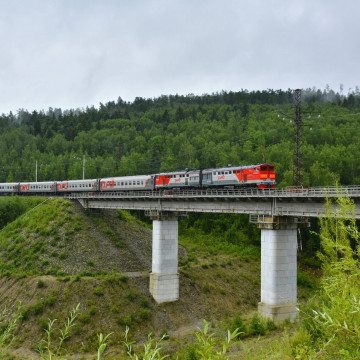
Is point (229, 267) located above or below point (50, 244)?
below

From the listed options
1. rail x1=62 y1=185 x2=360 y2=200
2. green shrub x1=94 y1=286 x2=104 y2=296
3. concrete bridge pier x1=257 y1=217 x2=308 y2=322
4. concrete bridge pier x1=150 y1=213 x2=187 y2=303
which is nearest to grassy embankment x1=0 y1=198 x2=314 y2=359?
green shrub x1=94 y1=286 x2=104 y2=296

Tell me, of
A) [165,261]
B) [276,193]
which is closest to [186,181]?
[165,261]

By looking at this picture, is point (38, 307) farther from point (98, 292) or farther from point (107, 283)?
point (107, 283)

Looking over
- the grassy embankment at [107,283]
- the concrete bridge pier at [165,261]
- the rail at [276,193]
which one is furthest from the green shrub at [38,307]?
the rail at [276,193]

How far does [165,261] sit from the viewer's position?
142 feet

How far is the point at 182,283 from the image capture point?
154ft

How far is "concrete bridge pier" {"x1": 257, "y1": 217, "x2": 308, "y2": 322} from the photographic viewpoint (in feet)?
105

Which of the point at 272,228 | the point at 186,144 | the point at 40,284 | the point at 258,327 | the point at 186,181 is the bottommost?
the point at 258,327

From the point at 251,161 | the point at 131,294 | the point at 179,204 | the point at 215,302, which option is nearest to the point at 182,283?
the point at 215,302

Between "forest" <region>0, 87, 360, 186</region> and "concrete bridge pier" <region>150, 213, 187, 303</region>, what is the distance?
34782 millimetres

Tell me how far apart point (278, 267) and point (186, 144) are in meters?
81.2

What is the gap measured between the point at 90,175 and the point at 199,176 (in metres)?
64.1

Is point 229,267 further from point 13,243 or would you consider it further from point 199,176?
point 13,243

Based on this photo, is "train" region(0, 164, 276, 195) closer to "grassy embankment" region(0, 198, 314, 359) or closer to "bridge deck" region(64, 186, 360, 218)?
"bridge deck" region(64, 186, 360, 218)
